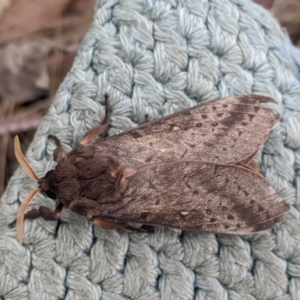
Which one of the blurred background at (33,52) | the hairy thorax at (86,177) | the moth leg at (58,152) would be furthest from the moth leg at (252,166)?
the blurred background at (33,52)

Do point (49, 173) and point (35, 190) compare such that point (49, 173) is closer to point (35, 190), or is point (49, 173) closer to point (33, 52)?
point (35, 190)

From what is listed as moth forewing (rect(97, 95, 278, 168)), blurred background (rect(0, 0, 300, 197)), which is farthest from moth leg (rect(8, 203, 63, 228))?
blurred background (rect(0, 0, 300, 197))

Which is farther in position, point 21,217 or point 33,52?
point 33,52

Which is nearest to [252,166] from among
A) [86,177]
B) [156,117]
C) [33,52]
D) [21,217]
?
[156,117]

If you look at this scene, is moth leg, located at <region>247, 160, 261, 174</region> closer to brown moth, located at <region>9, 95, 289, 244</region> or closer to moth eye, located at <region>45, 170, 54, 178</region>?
brown moth, located at <region>9, 95, 289, 244</region>

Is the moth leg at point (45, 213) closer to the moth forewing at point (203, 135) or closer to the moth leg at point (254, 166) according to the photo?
the moth forewing at point (203, 135)

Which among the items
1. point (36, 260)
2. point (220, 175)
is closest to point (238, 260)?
point (220, 175)

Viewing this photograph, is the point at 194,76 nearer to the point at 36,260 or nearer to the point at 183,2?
the point at 183,2
